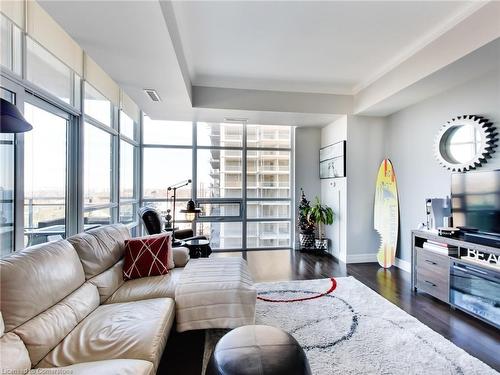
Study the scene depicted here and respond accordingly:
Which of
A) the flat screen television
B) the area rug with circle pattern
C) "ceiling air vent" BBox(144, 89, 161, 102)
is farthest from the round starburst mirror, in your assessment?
"ceiling air vent" BBox(144, 89, 161, 102)

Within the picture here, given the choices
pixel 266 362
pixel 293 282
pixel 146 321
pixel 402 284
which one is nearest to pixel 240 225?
pixel 293 282

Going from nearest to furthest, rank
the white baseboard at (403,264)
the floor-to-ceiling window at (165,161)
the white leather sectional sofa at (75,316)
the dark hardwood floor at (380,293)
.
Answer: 1. the white leather sectional sofa at (75,316)
2. the dark hardwood floor at (380,293)
3. the white baseboard at (403,264)
4. the floor-to-ceiling window at (165,161)

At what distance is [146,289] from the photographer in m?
2.12

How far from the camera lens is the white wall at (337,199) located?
4340mm

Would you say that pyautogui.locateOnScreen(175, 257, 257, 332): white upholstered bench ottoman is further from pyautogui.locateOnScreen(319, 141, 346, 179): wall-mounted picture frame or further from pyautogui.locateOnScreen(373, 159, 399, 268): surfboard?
pyautogui.locateOnScreen(319, 141, 346, 179): wall-mounted picture frame

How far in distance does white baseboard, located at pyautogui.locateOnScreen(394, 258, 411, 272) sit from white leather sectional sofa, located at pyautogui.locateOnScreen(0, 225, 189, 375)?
3430mm

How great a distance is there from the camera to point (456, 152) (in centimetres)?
306

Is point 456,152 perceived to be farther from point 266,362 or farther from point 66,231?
point 66,231

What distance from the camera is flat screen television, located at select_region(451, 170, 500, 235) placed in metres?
2.38

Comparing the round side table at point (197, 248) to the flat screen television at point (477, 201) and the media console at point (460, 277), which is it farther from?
the flat screen television at point (477, 201)

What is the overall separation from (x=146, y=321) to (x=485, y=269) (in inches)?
112

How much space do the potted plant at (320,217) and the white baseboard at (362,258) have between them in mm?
699

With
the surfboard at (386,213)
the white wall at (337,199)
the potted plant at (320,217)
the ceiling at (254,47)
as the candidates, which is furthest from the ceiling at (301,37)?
the potted plant at (320,217)

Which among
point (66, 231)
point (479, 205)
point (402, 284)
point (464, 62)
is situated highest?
point (464, 62)
